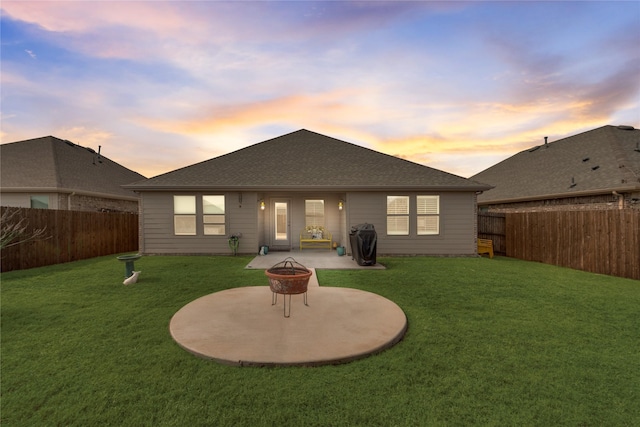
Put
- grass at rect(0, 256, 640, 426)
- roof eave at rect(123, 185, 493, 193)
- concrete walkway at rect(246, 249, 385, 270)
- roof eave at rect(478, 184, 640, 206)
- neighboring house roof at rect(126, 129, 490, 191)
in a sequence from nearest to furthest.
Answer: grass at rect(0, 256, 640, 426) < concrete walkway at rect(246, 249, 385, 270) < roof eave at rect(478, 184, 640, 206) < roof eave at rect(123, 185, 493, 193) < neighboring house roof at rect(126, 129, 490, 191)

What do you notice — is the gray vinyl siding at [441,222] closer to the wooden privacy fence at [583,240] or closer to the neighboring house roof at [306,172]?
the neighboring house roof at [306,172]

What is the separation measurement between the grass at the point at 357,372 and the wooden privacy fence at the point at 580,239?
3.12m

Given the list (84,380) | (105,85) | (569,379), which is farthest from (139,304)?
(105,85)

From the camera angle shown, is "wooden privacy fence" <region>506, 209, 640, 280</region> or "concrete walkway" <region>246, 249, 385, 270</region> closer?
"wooden privacy fence" <region>506, 209, 640, 280</region>

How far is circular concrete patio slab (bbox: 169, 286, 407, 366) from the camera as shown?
9.54 ft

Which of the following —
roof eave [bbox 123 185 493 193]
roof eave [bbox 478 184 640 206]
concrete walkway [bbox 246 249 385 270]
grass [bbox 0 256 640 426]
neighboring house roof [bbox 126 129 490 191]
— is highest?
neighboring house roof [bbox 126 129 490 191]

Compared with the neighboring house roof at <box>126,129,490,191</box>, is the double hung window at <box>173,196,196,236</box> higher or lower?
lower

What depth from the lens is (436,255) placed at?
10734 millimetres

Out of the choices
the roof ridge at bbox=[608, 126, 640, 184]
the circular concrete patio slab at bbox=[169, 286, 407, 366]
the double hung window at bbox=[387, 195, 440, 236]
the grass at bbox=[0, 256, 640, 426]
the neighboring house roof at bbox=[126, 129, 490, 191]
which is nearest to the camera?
the grass at bbox=[0, 256, 640, 426]


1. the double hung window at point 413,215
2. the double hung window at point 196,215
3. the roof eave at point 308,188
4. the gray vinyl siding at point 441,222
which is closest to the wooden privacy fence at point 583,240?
the gray vinyl siding at point 441,222

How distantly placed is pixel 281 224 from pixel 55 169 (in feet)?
41.4

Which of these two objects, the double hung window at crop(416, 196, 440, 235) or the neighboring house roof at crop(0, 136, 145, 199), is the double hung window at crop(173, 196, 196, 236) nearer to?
the neighboring house roof at crop(0, 136, 145, 199)

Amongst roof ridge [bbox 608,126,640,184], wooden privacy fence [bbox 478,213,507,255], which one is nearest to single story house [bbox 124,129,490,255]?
wooden privacy fence [bbox 478,213,507,255]

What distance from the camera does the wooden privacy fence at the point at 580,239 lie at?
23.9 feet
